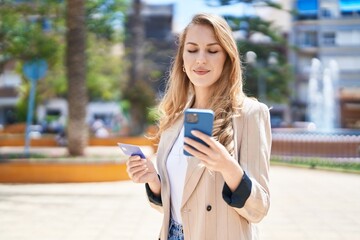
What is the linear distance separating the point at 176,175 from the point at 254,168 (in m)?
0.35

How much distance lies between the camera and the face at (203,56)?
2.25 meters

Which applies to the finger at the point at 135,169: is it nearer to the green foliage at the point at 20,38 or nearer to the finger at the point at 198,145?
the finger at the point at 198,145

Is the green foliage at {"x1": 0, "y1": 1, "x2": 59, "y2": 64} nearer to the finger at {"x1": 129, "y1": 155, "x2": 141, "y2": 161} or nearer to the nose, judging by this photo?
the finger at {"x1": 129, "y1": 155, "x2": 141, "y2": 161}

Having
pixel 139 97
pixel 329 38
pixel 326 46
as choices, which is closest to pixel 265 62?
pixel 139 97

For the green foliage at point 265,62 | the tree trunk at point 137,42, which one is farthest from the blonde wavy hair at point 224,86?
the tree trunk at point 137,42

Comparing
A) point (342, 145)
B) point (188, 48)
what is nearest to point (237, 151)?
point (188, 48)

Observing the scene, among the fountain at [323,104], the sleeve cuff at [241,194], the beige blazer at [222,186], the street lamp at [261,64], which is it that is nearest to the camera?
the sleeve cuff at [241,194]

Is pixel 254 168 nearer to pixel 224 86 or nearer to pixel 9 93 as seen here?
pixel 224 86

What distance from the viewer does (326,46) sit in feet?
154

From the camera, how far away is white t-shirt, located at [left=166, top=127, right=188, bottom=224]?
2262 mm

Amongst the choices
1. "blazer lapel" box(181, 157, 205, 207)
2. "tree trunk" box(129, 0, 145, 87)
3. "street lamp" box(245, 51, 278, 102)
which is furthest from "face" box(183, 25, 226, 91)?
"street lamp" box(245, 51, 278, 102)

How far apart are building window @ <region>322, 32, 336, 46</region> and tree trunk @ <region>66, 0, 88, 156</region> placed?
1422 inches

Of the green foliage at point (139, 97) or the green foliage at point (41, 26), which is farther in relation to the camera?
the green foliage at point (139, 97)

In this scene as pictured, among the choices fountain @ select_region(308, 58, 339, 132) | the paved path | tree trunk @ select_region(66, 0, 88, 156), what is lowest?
fountain @ select_region(308, 58, 339, 132)
